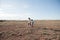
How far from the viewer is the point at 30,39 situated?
1103 centimetres

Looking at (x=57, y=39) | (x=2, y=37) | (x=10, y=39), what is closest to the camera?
(x=57, y=39)

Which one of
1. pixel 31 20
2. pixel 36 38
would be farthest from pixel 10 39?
pixel 31 20

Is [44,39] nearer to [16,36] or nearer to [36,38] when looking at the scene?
[36,38]

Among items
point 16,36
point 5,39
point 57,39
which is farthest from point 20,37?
point 57,39

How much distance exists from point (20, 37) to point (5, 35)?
6.06ft

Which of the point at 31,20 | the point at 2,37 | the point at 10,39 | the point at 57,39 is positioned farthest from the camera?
the point at 31,20

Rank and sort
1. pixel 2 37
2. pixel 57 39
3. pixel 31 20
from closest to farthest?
pixel 57 39, pixel 2 37, pixel 31 20

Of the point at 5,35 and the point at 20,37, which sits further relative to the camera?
the point at 5,35

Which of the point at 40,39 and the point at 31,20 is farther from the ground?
the point at 31,20

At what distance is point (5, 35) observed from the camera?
41.2ft

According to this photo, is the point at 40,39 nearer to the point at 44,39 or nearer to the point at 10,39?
the point at 44,39

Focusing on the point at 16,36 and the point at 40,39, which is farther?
the point at 16,36

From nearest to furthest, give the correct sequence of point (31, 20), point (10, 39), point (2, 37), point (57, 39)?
1. point (57, 39)
2. point (10, 39)
3. point (2, 37)
4. point (31, 20)

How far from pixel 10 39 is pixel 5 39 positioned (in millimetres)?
577
